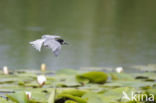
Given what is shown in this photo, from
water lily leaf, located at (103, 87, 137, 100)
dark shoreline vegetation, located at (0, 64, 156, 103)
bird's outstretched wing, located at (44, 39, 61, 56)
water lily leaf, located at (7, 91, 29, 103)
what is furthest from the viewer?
water lily leaf, located at (103, 87, 137, 100)

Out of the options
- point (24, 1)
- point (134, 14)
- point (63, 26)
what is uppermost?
point (24, 1)

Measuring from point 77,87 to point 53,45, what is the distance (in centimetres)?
187

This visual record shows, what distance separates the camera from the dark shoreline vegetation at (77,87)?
278 centimetres

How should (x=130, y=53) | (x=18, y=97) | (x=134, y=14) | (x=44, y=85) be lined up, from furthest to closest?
(x=134, y=14), (x=130, y=53), (x=44, y=85), (x=18, y=97)

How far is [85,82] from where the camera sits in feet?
12.6

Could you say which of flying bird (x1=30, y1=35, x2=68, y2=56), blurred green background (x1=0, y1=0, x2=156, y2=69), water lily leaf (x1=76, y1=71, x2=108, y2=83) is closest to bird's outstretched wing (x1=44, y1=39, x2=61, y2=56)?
flying bird (x1=30, y1=35, x2=68, y2=56)

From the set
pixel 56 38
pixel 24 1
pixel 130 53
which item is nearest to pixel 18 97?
pixel 56 38

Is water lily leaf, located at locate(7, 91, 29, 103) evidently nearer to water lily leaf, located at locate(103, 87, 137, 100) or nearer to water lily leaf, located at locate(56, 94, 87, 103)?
water lily leaf, located at locate(56, 94, 87, 103)

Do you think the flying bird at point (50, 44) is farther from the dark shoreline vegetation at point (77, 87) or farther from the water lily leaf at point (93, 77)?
the water lily leaf at point (93, 77)

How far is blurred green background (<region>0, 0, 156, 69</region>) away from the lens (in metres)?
6.43

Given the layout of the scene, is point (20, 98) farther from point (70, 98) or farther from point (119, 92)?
point (119, 92)

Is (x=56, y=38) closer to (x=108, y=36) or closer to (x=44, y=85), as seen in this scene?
(x=44, y=85)

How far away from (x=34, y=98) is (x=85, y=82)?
3.11ft

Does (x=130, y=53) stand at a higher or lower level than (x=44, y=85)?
higher
